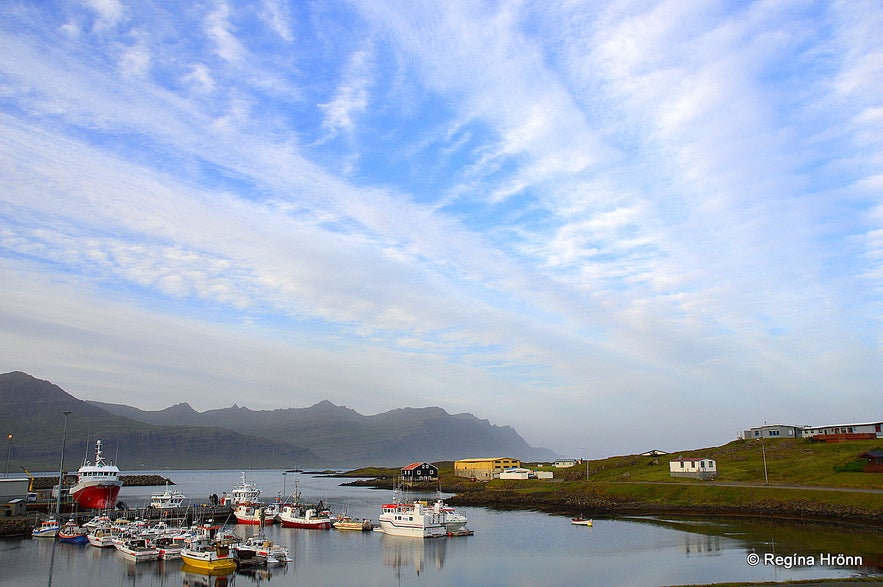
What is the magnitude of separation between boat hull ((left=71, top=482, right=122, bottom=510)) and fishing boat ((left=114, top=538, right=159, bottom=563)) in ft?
92.2

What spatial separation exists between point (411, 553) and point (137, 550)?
25.3 m

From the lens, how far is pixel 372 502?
125 meters

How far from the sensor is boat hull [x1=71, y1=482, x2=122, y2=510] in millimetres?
82000

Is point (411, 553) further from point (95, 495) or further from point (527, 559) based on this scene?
point (95, 495)

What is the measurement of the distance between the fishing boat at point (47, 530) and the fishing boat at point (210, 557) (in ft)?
79.5

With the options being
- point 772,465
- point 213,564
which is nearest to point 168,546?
point 213,564

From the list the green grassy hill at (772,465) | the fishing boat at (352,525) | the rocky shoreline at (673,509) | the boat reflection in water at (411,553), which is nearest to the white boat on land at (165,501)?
the fishing boat at (352,525)

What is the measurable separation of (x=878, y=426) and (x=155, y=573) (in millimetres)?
119227

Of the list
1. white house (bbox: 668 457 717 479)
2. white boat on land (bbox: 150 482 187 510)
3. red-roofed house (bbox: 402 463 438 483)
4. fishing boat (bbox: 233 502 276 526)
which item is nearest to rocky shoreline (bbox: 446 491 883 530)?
white house (bbox: 668 457 717 479)

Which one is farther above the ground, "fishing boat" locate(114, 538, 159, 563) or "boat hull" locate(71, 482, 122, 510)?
"boat hull" locate(71, 482, 122, 510)

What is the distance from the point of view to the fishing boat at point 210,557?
4869 cm

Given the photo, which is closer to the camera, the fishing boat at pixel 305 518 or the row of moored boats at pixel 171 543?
the row of moored boats at pixel 171 543

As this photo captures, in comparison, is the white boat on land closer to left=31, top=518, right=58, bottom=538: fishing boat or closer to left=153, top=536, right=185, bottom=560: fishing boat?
left=31, top=518, right=58, bottom=538: fishing boat

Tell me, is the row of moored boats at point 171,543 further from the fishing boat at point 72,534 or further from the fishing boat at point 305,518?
the fishing boat at point 305,518
